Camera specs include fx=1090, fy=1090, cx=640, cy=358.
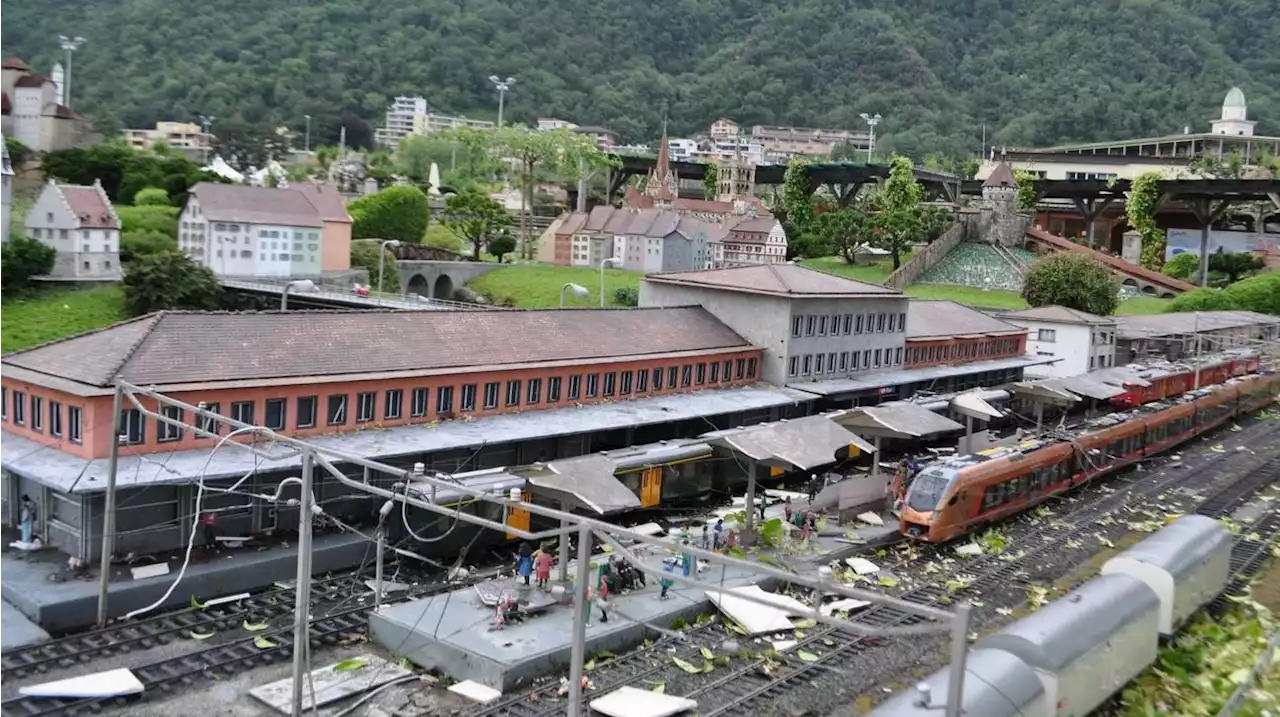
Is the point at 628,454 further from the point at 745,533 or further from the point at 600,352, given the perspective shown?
the point at 600,352

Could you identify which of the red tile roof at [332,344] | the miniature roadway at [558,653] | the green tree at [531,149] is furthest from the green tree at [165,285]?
the miniature roadway at [558,653]

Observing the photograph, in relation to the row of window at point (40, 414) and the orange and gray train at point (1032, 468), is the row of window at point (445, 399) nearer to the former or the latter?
the row of window at point (40, 414)

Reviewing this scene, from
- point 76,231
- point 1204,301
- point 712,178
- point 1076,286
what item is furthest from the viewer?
point 712,178

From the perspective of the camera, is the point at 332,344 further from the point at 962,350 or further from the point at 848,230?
the point at 848,230

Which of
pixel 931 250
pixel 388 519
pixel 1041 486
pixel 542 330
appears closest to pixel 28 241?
pixel 542 330

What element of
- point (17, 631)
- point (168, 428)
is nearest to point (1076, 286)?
point (168, 428)

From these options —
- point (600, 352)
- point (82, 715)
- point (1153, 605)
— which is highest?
point (600, 352)
